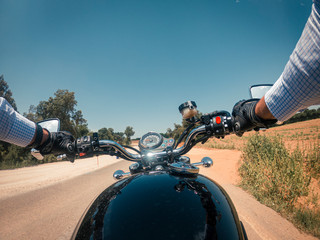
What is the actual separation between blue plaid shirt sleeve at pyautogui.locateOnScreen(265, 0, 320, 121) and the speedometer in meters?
1.36

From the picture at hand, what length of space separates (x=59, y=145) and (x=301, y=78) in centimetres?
188

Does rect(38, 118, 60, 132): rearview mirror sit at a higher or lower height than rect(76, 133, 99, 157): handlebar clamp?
higher

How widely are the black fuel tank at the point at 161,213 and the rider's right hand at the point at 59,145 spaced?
678mm

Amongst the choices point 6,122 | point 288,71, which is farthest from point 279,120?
point 6,122

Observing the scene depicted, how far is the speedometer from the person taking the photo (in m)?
1.93

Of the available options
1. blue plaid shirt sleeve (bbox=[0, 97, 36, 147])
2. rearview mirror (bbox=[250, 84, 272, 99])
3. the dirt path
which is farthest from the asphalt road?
rearview mirror (bbox=[250, 84, 272, 99])

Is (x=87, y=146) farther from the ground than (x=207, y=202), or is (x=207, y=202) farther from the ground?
(x=87, y=146)

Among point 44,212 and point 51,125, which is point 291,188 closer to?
point 51,125

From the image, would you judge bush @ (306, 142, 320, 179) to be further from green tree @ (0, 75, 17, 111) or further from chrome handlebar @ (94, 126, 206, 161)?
green tree @ (0, 75, 17, 111)

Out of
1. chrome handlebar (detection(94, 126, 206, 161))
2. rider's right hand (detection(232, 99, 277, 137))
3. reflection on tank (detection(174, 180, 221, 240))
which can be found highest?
rider's right hand (detection(232, 99, 277, 137))

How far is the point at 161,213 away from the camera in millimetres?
767

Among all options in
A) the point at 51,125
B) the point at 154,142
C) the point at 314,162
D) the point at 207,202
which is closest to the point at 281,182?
the point at 314,162

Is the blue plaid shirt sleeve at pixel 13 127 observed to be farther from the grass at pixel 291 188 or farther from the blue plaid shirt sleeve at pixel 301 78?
the grass at pixel 291 188

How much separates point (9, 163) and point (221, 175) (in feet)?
56.2
